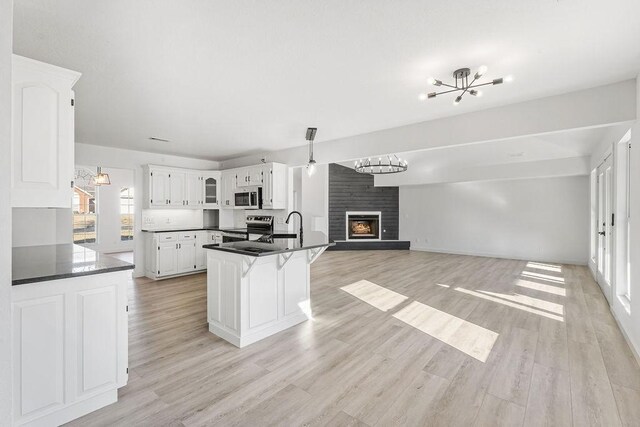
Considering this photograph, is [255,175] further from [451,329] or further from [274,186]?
[451,329]

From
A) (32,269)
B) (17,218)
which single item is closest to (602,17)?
(32,269)

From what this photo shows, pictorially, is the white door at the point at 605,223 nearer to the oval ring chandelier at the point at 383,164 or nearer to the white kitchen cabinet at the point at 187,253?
the oval ring chandelier at the point at 383,164

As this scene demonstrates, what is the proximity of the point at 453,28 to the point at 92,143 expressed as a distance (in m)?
5.68

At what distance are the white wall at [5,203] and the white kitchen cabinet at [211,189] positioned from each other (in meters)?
5.57

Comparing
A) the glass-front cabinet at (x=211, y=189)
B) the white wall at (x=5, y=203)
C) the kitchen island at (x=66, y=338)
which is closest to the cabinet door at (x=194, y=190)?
the glass-front cabinet at (x=211, y=189)

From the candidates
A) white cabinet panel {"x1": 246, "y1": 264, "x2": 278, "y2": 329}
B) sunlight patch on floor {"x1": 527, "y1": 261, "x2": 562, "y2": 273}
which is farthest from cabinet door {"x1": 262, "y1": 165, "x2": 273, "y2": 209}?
sunlight patch on floor {"x1": 527, "y1": 261, "x2": 562, "y2": 273}

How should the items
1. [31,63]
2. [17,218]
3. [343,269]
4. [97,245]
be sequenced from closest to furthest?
[31,63] → [17,218] → [343,269] → [97,245]

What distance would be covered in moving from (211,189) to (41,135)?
4.72 m

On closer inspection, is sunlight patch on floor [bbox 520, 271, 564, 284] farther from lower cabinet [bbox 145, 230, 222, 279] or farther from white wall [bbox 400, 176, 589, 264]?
lower cabinet [bbox 145, 230, 222, 279]

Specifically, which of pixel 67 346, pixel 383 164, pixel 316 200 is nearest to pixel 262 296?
pixel 67 346

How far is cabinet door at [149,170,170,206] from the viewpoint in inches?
222

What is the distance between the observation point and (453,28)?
1.93 m

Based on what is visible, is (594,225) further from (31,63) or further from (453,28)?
(31,63)

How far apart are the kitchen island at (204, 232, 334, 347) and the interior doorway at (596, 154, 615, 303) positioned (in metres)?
4.18
